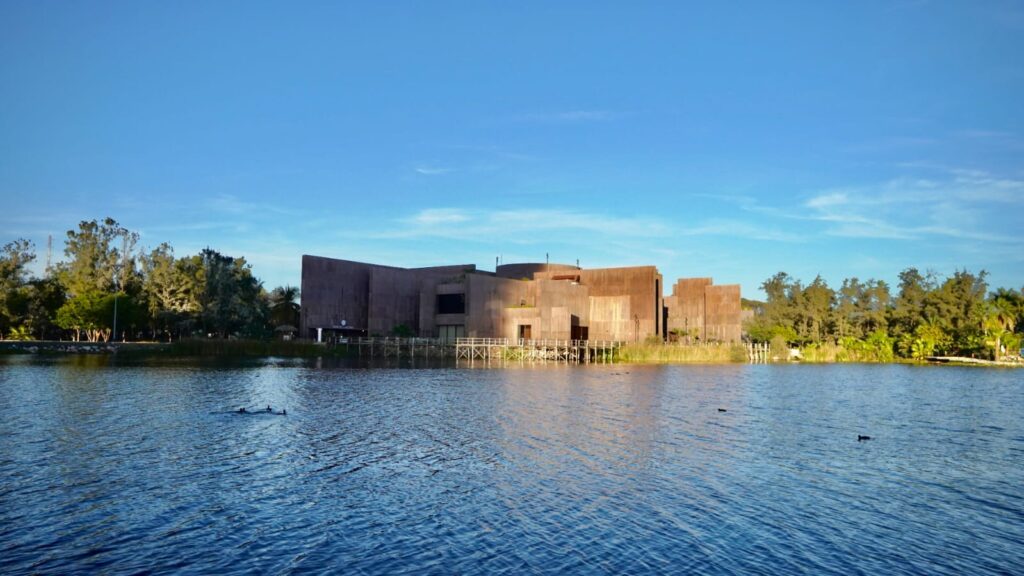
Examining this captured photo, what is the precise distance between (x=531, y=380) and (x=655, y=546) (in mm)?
35096

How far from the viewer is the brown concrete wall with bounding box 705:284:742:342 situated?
8500 cm

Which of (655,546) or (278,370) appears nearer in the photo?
(655,546)

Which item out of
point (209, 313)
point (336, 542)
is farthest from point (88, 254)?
point (336, 542)

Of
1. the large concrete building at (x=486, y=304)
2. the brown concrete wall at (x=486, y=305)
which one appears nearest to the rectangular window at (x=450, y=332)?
the large concrete building at (x=486, y=304)

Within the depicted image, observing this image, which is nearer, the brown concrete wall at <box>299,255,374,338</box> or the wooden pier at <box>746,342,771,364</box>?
the brown concrete wall at <box>299,255,374,338</box>

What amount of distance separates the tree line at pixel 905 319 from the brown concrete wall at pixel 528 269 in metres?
28.3

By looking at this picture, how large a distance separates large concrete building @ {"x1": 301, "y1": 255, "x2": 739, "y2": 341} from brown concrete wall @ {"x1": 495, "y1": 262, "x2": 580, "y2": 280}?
6.31m

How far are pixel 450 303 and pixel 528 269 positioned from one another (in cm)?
1768

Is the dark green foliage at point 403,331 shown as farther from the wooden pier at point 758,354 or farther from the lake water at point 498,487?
the lake water at point 498,487

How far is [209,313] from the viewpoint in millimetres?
77250

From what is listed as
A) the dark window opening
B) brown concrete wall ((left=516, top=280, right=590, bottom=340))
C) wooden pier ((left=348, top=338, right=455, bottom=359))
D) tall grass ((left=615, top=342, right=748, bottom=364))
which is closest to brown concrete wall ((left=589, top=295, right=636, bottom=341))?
brown concrete wall ((left=516, top=280, right=590, bottom=340))

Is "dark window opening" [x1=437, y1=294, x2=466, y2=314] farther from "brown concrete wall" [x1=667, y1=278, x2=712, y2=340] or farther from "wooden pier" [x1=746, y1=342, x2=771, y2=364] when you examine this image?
"wooden pier" [x1=746, y1=342, x2=771, y2=364]

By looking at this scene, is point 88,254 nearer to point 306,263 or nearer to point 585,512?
→ point 306,263

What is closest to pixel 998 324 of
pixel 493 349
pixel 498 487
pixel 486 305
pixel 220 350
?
pixel 493 349
